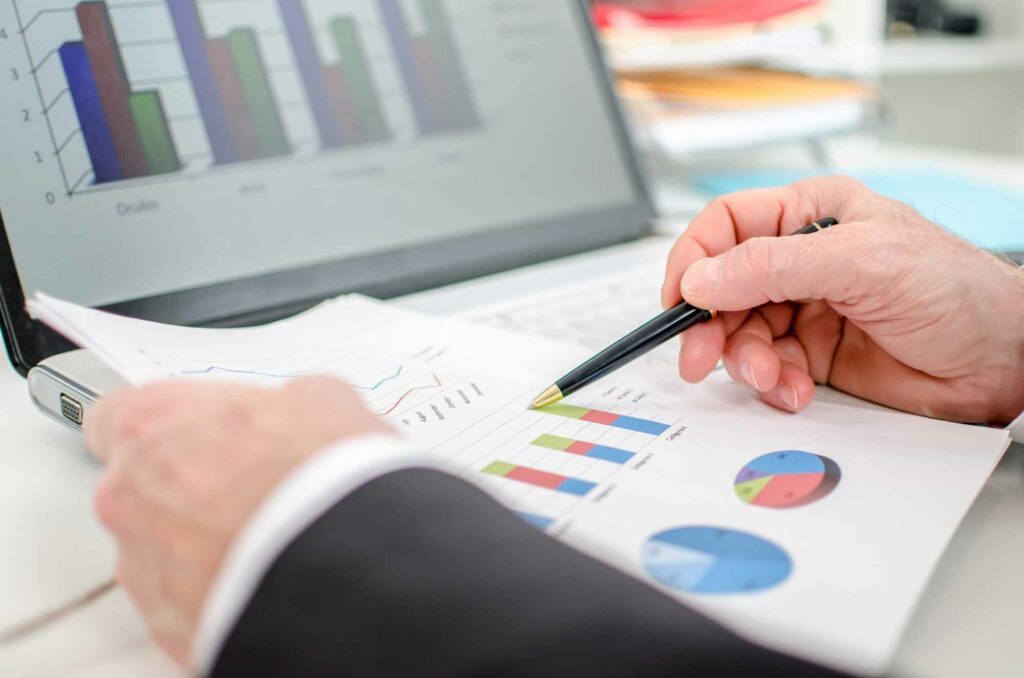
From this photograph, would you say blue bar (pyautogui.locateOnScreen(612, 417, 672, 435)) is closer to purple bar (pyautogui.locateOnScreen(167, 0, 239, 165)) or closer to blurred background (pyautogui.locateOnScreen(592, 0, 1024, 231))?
purple bar (pyautogui.locateOnScreen(167, 0, 239, 165))

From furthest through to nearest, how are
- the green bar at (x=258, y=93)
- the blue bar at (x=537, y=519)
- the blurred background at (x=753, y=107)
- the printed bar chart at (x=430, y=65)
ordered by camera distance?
the blurred background at (x=753, y=107) → the printed bar chart at (x=430, y=65) → the green bar at (x=258, y=93) → the blue bar at (x=537, y=519)

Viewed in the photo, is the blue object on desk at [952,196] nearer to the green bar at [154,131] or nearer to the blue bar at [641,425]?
the blue bar at [641,425]

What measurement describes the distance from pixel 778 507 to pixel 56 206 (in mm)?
503

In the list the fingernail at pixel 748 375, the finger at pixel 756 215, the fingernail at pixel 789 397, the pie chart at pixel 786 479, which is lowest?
the pie chart at pixel 786 479

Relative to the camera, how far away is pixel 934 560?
332 mm

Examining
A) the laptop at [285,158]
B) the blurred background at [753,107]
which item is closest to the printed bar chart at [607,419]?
the laptop at [285,158]

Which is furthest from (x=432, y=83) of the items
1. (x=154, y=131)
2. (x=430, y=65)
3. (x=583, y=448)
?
(x=583, y=448)

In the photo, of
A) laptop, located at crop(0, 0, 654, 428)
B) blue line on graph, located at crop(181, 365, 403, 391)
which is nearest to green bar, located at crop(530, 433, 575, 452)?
blue line on graph, located at crop(181, 365, 403, 391)

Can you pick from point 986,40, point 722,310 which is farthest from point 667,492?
point 986,40

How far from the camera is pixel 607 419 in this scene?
46cm

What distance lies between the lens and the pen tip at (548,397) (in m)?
0.47

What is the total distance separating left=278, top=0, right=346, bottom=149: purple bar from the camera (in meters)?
0.72

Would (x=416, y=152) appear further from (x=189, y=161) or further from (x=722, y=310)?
(x=722, y=310)

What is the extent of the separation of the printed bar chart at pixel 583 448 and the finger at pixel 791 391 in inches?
4.8
